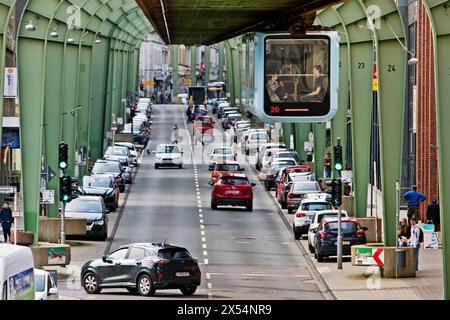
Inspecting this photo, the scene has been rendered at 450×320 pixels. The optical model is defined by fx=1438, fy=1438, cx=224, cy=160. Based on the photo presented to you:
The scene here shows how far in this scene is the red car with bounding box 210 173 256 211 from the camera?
196 ft

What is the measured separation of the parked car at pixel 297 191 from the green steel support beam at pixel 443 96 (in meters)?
30.3

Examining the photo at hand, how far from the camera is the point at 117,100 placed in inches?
4496

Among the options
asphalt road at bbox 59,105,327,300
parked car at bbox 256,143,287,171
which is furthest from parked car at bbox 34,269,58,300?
parked car at bbox 256,143,287,171

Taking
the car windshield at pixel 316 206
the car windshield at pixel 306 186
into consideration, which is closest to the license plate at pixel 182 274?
the car windshield at pixel 316 206

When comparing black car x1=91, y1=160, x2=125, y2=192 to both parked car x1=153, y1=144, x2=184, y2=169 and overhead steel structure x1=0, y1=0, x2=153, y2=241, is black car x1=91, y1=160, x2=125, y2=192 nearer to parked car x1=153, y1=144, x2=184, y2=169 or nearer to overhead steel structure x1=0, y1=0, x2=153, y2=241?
overhead steel structure x1=0, y1=0, x2=153, y2=241

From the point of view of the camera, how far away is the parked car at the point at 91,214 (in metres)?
48.2

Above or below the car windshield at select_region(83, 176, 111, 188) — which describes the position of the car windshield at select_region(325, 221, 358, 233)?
below

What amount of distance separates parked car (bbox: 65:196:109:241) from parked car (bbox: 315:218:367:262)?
9.41m

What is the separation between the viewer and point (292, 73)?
25.9 m

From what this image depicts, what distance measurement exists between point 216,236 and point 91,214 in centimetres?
463

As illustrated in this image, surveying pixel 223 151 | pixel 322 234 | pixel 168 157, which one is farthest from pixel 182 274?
pixel 168 157

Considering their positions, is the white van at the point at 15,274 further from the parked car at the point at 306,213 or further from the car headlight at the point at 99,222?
the parked car at the point at 306,213
